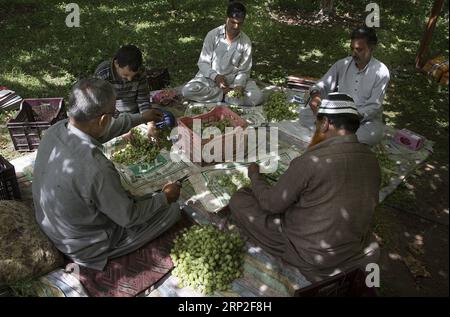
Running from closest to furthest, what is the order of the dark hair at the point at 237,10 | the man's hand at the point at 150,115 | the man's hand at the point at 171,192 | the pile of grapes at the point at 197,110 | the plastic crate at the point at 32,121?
the man's hand at the point at 171,192
the man's hand at the point at 150,115
the plastic crate at the point at 32,121
the dark hair at the point at 237,10
the pile of grapes at the point at 197,110

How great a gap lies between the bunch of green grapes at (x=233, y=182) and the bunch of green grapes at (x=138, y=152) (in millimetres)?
988

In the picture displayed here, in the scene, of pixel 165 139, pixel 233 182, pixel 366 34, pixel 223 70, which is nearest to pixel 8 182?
pixel 165 139

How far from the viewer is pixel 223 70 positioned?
6.38 m

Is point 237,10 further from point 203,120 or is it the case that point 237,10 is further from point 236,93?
point 203,120

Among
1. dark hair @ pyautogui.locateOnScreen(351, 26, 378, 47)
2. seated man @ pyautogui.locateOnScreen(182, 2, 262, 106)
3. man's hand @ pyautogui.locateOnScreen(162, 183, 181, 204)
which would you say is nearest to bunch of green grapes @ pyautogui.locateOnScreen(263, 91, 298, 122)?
seated man @ pyautogui.locateOnScreen(182, 2, 262, 106)

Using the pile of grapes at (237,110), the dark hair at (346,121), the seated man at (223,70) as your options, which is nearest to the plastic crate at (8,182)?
the seated man at (223,70)

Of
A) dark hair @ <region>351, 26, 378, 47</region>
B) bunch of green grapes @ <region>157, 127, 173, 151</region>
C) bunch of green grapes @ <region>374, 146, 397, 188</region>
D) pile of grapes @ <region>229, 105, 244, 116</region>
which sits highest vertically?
dark hair @ <region>351, 26, 378, 47</region>

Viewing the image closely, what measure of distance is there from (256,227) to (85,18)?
8.24 metres

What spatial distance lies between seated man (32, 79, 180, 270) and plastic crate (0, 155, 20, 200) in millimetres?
873

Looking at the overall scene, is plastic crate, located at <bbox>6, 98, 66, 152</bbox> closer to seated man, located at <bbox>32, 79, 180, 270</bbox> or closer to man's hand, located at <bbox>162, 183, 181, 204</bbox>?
seated man, located at <bbox>32, 79, 180, 270</bbox>

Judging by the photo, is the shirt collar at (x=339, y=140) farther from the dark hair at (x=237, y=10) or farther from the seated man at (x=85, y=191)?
the dark hair at (x=237, y=10)

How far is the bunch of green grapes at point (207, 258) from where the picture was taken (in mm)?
3432

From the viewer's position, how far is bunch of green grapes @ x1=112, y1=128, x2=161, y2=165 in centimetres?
485

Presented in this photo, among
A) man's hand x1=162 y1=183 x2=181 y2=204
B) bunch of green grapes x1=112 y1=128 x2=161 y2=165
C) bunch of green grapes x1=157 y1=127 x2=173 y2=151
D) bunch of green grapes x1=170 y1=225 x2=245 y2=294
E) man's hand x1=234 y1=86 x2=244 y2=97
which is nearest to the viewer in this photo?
bunch of green grapes x1=170 y1=225 x2=245 y2=294
